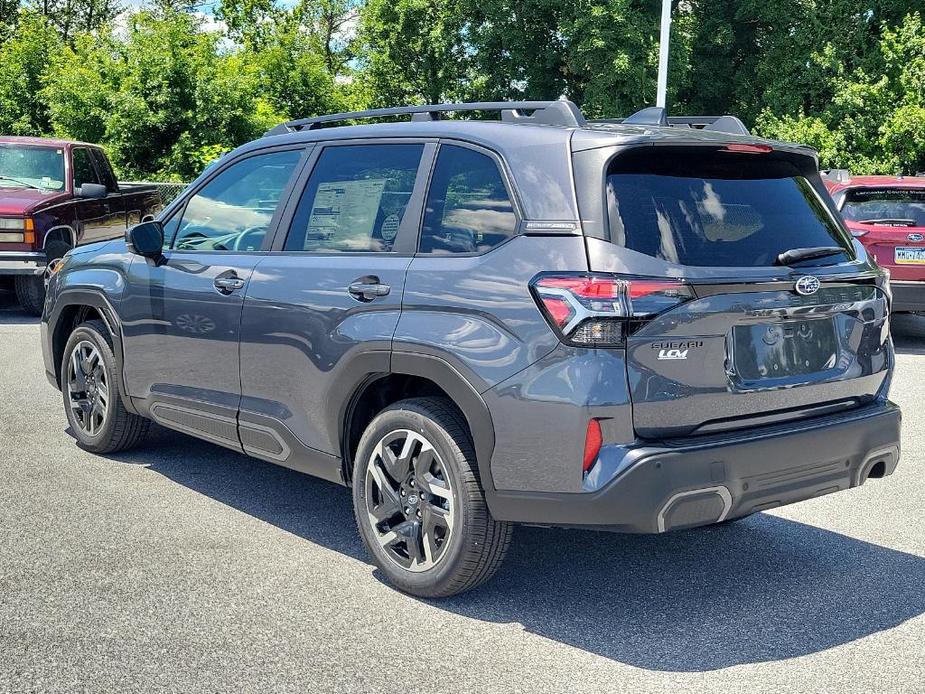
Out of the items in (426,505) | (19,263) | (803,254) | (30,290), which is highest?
(803,254)

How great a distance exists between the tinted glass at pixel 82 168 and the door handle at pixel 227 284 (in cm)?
928

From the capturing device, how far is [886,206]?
11.8 m

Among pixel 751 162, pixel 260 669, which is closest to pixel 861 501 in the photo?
pixel 751 162

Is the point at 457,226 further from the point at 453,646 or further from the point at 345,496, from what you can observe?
the point at 345,496

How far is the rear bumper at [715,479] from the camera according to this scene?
380 centimetres

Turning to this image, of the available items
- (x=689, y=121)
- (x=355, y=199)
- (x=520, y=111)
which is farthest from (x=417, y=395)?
(x=689, y=121)

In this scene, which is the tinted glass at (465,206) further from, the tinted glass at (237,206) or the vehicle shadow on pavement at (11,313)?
the vehicle shadow on pavement at (11,313)

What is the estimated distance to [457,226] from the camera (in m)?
4.38

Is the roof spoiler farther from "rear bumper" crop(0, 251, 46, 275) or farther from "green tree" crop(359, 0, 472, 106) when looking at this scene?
"green tree" crop(359, 0, 472, 106)

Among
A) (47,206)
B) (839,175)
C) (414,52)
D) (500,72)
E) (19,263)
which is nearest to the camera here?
(839,175)

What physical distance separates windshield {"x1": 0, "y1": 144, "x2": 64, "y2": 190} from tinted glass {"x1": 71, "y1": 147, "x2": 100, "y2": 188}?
0.53 feet

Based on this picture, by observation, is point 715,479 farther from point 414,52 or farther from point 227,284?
point 414,52

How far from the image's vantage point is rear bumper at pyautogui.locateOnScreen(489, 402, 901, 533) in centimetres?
380

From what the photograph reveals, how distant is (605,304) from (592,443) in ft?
1.52
